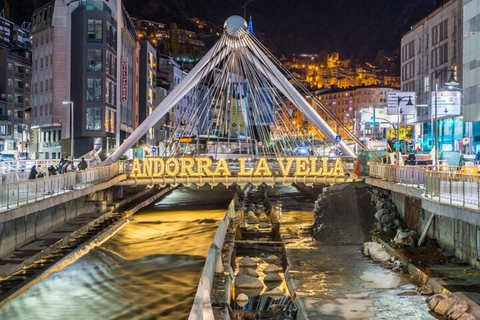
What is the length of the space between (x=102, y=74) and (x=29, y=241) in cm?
4623

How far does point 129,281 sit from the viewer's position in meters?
21.9

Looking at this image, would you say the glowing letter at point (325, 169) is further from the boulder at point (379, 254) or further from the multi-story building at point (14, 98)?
the multi-story building at point (14, 98)

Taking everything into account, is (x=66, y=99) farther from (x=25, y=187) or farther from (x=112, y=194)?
(x=25, y=187)

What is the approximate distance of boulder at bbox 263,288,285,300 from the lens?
84.3 ft

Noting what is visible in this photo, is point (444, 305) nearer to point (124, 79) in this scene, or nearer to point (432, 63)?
point (124, 79)

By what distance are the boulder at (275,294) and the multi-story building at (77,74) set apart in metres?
49.4

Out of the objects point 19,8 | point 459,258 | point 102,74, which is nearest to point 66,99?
point 102,74

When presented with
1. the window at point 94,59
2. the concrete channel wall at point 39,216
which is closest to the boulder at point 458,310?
the concrete channel wall at point 39,216

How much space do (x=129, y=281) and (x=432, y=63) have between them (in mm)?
68109

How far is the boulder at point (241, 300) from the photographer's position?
24569 millimetres

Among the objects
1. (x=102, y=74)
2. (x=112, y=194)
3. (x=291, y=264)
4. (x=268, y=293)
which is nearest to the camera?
(x=268, y=293)

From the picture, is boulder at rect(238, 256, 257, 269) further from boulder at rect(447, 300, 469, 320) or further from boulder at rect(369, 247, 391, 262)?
boulder at rect(447, 300, 469, 320)

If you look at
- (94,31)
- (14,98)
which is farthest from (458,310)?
(14,98)

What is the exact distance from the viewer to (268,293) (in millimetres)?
25922
